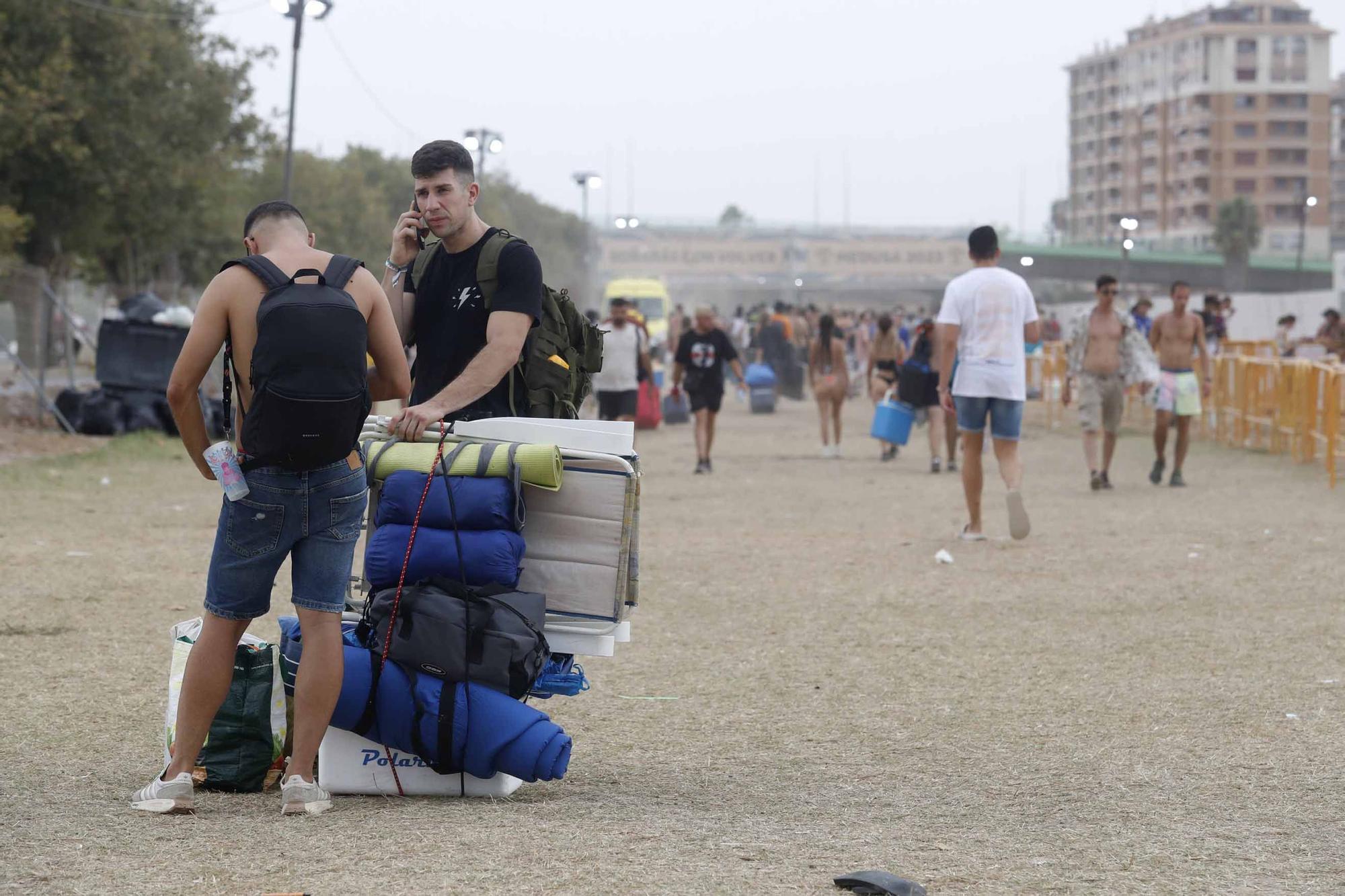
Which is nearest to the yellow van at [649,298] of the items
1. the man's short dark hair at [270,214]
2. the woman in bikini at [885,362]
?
the woman in bikini at [885,362]

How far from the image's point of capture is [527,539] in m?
4.74

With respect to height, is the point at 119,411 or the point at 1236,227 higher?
the point at 1236,227

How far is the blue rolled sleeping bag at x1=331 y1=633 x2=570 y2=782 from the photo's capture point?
4.51 meters

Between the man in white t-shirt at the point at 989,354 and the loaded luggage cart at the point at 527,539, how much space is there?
5.77 metres

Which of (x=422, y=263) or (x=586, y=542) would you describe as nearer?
(x=586, y=542)

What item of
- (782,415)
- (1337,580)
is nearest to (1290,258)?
(782,415)

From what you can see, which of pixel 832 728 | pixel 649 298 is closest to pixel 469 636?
pixel 832 728

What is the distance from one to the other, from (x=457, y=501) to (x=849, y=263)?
12105cm

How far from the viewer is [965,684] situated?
6559 mm

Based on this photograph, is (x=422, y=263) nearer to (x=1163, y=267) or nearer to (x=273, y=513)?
(x=273, y=513)

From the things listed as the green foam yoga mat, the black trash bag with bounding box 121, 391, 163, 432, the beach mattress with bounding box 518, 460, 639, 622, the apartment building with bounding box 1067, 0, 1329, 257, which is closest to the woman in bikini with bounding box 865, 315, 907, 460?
the black trash bag with bounding box 121, 391, 163, 432

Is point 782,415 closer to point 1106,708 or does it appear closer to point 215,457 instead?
point 1106,708

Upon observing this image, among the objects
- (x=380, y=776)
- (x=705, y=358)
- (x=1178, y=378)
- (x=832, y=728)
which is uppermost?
(x=705, y=358)

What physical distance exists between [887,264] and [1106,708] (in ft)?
393
